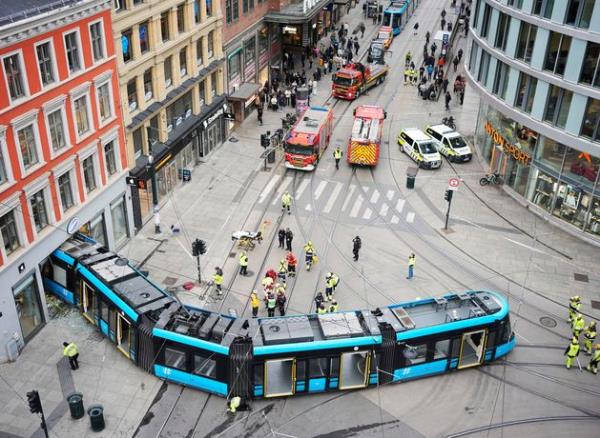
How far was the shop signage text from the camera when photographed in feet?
145

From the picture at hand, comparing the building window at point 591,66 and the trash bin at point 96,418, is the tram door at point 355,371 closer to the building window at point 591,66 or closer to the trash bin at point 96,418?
the trash bin at point 96,418

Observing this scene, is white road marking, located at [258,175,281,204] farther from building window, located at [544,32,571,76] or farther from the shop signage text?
building window, located at [544,32,571,76]

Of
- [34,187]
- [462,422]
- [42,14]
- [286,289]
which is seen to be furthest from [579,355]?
[42,14]

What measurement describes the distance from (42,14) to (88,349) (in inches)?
605

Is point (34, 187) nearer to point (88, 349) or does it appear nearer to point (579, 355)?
point (88, 349)

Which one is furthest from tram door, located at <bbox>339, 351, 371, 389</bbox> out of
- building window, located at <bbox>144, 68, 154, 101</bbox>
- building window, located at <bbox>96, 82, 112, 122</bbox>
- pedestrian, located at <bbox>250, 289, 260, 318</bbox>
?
building window, located at <bbox>144, 68, 154, 101</bbox>

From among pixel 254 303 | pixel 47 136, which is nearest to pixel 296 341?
pixel 254 303

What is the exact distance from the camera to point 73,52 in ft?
102

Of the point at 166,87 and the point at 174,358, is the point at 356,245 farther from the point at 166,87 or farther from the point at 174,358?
the point at 166,87

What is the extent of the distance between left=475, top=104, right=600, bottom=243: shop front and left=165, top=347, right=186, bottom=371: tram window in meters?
27.2

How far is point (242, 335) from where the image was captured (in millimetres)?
26578

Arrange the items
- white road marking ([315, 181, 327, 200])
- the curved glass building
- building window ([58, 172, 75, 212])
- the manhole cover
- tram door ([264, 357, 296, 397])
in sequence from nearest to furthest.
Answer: tram door ([264, 357, 296, 397]) < building window ([58, 172, 75, 212]) < the manhole cover < the curved glass building < white road marking ([315, 181, 327, 200])

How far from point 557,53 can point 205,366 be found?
28.2m

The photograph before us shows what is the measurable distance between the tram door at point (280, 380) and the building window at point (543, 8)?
2708cm
